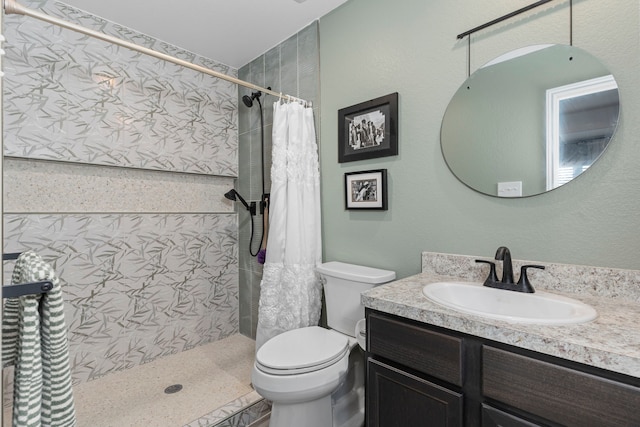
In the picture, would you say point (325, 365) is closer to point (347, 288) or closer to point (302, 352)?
point (302, 352)

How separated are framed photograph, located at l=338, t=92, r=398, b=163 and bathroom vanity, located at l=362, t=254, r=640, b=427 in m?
0.83

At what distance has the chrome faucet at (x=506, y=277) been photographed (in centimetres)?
116

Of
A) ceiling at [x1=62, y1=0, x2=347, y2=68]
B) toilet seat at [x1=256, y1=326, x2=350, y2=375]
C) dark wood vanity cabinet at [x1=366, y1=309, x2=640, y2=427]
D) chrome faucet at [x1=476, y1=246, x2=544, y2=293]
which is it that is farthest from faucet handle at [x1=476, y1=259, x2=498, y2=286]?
ceiling at [x1=62, y1=0, x2=347, y2=68]

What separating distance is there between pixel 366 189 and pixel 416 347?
3.23 feet

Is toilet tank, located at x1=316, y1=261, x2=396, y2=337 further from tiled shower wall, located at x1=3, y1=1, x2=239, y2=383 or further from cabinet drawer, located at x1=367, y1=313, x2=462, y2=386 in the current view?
tiled shower wall, located at x1=3, y1=1, x2=239, y2=383

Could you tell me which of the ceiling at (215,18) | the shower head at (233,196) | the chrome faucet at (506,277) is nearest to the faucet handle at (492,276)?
the chrome faucet at (506,277)

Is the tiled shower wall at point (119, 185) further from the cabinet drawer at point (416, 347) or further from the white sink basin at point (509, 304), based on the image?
the white sink basin at point (509, 304)

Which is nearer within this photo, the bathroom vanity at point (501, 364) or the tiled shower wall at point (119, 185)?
the bathroom vanity at point (501, 364)

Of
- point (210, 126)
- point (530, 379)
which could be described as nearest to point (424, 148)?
point (530, 379)

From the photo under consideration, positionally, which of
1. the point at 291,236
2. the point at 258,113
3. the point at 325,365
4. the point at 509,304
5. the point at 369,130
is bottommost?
the point at 325,365

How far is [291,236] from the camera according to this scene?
190cm

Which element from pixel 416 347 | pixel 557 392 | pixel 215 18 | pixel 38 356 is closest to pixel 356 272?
pixel 416 347

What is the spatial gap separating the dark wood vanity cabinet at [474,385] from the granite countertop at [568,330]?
0.10 ft

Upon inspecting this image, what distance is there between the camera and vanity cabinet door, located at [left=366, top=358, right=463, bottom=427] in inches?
37.4
